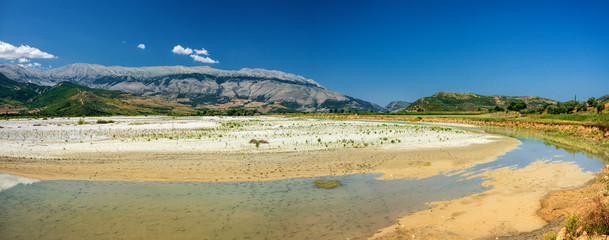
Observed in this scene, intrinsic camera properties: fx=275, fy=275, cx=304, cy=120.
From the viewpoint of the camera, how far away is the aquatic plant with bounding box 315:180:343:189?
44.1 ft

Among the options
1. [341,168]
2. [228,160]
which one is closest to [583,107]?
[341,168]

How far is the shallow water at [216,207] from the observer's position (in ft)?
27.8

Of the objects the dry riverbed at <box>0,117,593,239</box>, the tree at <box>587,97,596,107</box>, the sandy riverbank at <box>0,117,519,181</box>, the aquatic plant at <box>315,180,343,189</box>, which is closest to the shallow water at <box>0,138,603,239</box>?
the aquatic plant at <box>315,180,343,189</box>

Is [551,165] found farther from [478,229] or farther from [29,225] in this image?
[29,225]

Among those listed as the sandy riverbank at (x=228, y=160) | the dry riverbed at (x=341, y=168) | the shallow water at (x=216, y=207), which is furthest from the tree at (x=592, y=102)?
the shallow water at (x=216, y=207)

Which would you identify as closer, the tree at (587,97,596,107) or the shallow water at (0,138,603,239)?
the shallow water at (0,138,603,239)

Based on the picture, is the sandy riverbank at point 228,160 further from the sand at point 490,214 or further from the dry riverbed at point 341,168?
the sand at point 490,214

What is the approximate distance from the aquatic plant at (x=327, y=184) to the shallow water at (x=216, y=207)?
45 centimetres

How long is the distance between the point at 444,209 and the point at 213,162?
1409 cm

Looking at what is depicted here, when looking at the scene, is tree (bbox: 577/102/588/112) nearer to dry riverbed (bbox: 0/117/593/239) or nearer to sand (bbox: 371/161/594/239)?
dry riverbed (bbox: 0/117/593/239)

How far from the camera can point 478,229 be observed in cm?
820

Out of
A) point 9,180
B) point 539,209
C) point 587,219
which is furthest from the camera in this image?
point 9,180

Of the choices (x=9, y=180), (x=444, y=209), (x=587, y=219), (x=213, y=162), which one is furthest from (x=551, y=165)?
(x=9, y=180)

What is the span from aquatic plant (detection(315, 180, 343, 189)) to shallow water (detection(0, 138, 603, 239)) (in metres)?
0.45
